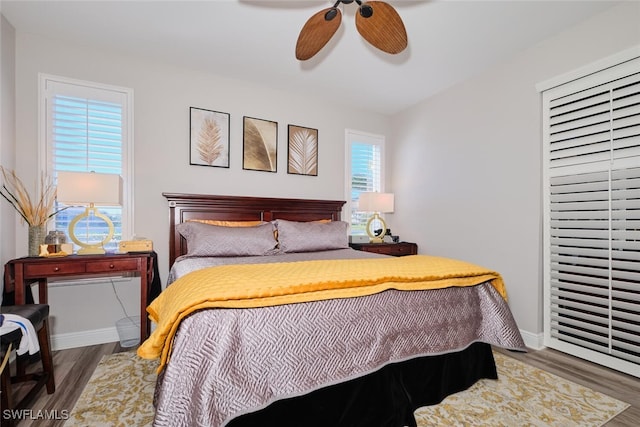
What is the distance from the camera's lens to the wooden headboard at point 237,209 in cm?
298

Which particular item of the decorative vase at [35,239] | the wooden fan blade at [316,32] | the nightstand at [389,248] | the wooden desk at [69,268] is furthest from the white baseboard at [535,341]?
the decorative vase at [35,239]

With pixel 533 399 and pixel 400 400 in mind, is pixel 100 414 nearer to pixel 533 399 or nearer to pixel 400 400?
pixel 400 400

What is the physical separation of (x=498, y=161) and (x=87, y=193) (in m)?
3.67

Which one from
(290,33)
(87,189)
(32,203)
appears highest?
(290,33)

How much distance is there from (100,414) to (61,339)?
1366mm

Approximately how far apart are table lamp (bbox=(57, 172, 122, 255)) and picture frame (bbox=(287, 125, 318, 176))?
1.82 m

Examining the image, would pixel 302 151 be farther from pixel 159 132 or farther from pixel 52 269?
pixel 52 269

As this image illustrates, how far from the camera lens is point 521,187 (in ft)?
9.21

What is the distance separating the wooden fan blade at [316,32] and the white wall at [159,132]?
146 centimetres

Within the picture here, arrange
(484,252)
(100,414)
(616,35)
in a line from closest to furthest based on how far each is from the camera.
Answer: (100,414) < (616,35) < (484,252)

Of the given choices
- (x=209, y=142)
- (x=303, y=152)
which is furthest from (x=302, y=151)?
(x=209, y=142)

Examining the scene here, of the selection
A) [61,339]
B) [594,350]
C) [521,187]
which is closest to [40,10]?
[61,339]

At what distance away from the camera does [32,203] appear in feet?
8.31

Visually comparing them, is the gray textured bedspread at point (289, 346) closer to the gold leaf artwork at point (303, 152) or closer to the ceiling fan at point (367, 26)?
the ceiling fan at point (367, 26)
